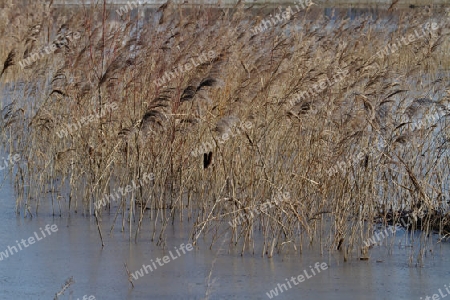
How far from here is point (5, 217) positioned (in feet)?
20.5

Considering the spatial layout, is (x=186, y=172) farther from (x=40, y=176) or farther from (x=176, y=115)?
(x=40, y=176)

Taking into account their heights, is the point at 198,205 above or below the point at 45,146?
below

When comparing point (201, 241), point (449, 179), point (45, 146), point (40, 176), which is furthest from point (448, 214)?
point (45, 146)

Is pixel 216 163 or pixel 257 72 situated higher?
pixel 257 72

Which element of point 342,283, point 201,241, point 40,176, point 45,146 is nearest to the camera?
point 342,283

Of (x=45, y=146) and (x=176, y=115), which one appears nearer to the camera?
(x=176, y=115)

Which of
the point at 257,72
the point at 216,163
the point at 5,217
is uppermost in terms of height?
the point at 257,72

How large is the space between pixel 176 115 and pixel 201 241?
931mm

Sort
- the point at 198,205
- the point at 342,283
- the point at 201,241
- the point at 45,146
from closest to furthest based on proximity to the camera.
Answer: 1. the point at 342,283
2. the point at 201,241
3. the point at 198,205
4. the point at 45,146

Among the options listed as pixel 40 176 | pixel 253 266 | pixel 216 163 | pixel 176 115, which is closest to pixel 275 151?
pixel 216 163

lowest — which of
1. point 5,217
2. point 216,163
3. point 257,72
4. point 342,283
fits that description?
point 342,283

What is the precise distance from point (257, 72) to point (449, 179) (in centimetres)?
177

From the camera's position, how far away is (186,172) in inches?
245

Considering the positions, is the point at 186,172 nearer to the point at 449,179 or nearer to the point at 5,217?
the point at 5,217
